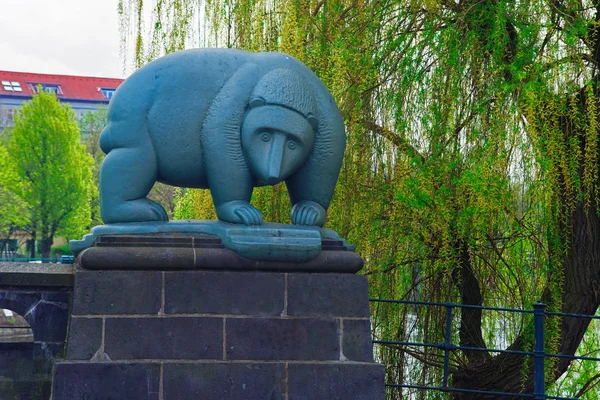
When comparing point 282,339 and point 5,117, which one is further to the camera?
point 5,117

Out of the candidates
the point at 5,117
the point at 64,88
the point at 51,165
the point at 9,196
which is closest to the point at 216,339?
the point at 51,165

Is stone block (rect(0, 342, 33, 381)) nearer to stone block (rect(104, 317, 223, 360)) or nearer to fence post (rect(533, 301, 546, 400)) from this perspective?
stone block (rect(104, 317, 223, 360))

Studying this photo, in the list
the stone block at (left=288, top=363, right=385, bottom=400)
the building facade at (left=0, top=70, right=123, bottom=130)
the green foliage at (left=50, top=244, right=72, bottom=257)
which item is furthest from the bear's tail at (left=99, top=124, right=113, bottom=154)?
the building facade at (left=0, top=70, right=123, bottom=130)

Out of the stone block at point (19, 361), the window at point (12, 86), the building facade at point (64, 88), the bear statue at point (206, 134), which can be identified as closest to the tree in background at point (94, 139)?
the building facade at point (64, 88)

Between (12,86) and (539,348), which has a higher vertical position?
(12,86)

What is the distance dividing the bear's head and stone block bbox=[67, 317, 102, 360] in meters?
1.20

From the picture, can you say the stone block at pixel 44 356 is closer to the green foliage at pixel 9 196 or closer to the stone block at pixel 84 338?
the stone block at pixel 84 338

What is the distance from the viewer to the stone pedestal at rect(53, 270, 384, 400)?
13.9 ft

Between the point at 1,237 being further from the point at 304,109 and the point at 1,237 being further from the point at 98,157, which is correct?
the point at 304,109

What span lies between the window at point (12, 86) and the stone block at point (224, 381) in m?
59.3

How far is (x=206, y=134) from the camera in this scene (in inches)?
180

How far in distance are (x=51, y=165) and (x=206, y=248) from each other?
25.4m

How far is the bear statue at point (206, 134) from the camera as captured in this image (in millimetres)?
4559

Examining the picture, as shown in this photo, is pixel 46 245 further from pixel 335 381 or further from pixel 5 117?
pixel 335 381
